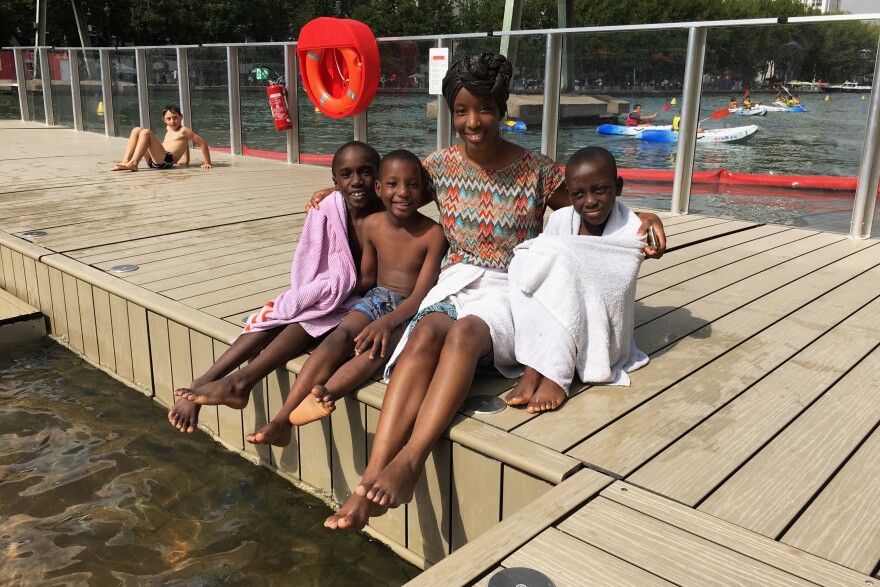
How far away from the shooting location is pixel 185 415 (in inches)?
96.0

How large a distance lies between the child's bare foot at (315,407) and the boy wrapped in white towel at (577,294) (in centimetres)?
54

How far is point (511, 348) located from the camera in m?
2.36

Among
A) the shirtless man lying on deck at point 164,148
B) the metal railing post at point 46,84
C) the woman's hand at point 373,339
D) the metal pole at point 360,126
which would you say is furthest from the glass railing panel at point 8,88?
the woman's hand at point 373,339

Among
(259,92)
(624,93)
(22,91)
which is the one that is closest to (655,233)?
(624,93)

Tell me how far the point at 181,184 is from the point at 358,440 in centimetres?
511

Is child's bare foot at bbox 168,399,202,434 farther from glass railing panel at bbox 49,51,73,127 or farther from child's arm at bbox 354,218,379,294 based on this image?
glass railing panel at bbox 49,51,73,127

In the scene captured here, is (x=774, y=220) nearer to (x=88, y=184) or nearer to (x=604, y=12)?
(x=88, y=184)

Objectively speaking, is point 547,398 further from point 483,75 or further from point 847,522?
point 483,75

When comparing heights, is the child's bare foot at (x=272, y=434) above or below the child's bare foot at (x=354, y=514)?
below

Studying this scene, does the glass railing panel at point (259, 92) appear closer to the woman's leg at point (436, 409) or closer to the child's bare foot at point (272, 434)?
the child's bare foot at point (272, 434)

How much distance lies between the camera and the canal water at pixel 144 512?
2285mm

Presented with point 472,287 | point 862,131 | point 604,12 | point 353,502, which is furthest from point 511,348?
point 604,12

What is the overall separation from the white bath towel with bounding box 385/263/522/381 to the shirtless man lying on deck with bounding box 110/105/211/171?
20.1 ft

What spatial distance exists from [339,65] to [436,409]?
18.6ft
